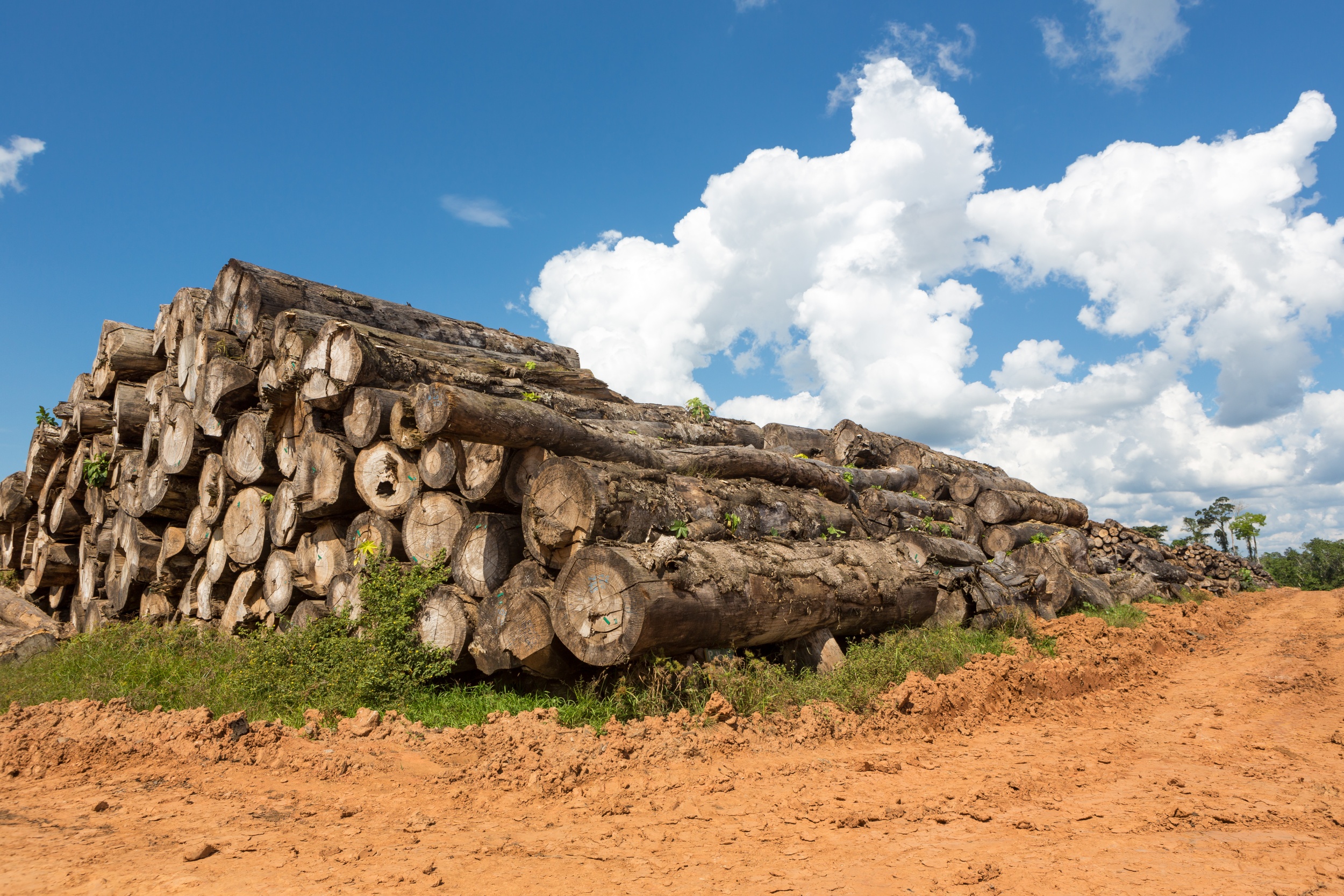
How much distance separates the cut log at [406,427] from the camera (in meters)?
7.26

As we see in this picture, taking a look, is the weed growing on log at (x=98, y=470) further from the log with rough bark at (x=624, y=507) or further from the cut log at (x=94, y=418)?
the log with rough bark at (x=624, y=507)

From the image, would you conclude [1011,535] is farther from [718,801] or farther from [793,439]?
[718,801]

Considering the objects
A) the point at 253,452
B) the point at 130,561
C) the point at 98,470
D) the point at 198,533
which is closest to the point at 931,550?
the point at 253,452

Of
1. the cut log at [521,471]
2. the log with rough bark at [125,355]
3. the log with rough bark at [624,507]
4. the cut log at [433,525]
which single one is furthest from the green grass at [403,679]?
the log with rough bark at [125,355]

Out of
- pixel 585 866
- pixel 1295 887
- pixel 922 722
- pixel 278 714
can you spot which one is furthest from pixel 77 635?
pixel 1295 887

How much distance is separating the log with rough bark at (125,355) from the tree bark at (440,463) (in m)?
8.15

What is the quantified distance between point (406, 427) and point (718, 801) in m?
4.86

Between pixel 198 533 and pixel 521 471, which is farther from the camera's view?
pixel 198 533

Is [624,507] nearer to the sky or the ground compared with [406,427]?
nearer to the ground

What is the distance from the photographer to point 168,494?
406 inches

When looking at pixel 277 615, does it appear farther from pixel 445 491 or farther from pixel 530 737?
pixel 530 737

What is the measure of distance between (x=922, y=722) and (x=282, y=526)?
24.0 feet

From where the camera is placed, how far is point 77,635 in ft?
32.0

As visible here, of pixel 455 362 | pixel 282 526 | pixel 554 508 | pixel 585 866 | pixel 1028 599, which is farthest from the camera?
pixel 1028 599
